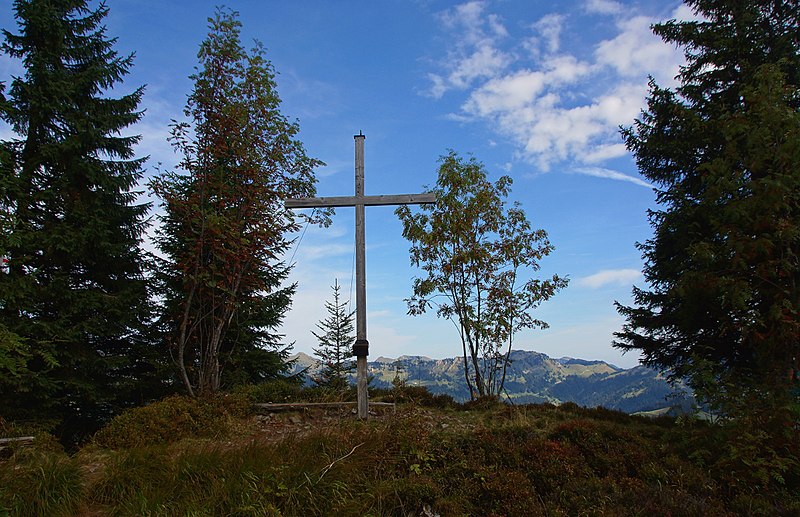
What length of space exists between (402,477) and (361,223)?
501cm

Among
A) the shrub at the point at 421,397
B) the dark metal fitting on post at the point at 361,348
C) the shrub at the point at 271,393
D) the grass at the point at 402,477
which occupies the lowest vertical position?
the grass at the point at 402,477

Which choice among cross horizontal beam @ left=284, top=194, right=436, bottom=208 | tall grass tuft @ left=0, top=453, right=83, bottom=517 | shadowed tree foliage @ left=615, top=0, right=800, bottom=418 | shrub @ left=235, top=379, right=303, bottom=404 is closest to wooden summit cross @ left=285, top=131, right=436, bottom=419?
cross horizontal beam @ left=284, top=194, right=436, bottom=208

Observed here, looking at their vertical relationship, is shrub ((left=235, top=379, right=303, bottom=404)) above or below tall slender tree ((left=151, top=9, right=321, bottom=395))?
below

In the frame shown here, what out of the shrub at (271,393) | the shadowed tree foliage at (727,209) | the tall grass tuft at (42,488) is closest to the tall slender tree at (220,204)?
the shrub at (271,393)

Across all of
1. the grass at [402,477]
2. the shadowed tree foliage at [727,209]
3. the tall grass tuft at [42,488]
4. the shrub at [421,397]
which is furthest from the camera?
the shrub at [421,397]

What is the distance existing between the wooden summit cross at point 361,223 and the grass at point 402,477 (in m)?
1.42

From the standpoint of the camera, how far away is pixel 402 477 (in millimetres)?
5637

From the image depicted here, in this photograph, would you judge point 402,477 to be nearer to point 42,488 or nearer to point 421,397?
point 42,488

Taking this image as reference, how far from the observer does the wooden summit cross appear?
8508mm

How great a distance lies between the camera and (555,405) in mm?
10930

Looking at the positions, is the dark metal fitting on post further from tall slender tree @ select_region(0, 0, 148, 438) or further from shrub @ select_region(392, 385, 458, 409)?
tall slender tree @ select_region(0, 0, 148, 438)

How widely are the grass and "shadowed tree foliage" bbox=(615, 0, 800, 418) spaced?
6.60 feet

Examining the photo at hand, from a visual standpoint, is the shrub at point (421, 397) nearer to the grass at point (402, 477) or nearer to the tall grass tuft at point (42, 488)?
the grass at point (402, 477)

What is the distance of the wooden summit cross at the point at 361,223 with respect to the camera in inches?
335
